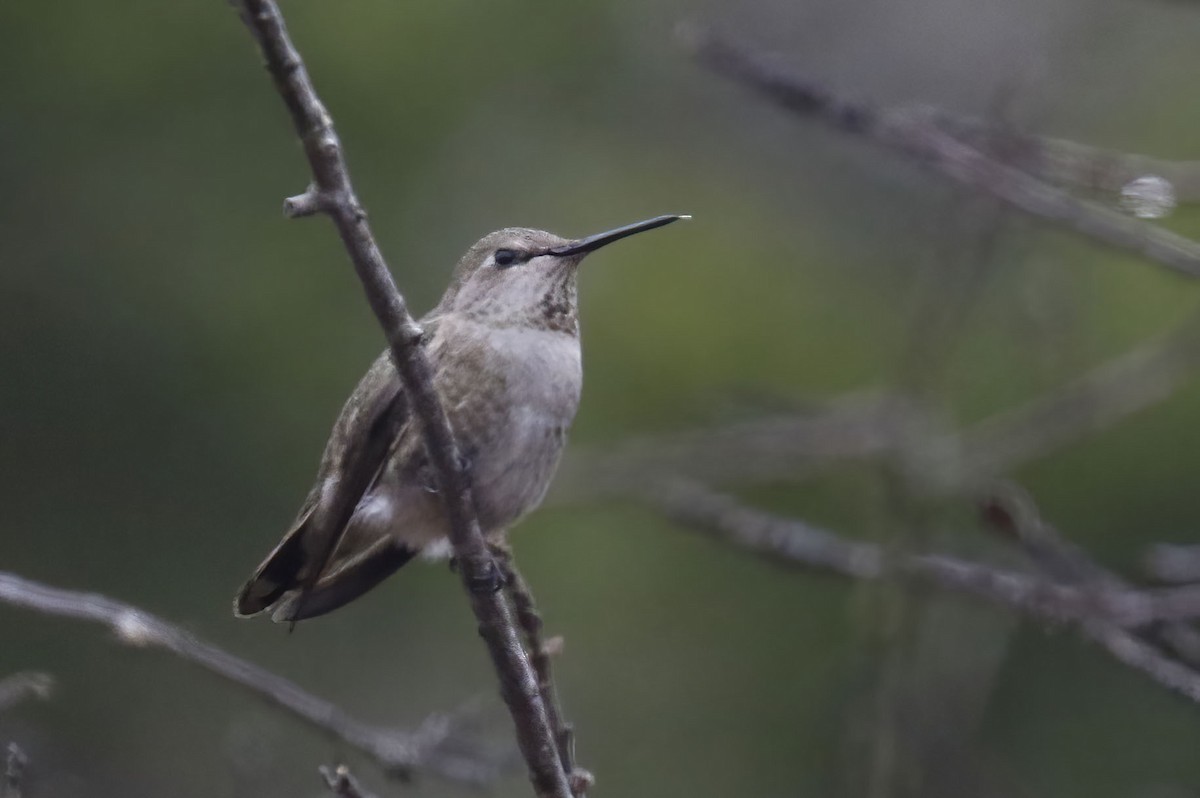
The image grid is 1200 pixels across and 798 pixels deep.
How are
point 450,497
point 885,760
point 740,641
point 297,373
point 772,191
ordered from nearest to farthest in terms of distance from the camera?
point 450,497 → point 885,760 → point 740,641 → point 297,373 → point 772,191

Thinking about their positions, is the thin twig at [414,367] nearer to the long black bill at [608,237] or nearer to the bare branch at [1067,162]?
the long black bill at [608,237]

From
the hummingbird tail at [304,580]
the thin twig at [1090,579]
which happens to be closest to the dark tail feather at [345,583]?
the hummingbird tail at [304,580]

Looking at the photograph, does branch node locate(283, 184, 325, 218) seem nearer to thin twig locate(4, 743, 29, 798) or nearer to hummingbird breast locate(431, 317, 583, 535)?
thin twig locate(4, 743, 29, 798)

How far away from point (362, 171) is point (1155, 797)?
434 cm

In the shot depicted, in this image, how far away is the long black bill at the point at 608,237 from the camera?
3.67 m

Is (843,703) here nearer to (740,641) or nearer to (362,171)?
(740,641)

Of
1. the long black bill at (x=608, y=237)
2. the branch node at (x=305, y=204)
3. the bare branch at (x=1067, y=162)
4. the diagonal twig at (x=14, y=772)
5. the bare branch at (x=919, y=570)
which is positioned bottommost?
the bare branch at (x=919, y=570)

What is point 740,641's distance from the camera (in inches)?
242

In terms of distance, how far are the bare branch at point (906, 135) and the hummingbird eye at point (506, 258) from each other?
2.58ft

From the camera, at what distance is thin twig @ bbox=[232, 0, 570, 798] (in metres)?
2.10

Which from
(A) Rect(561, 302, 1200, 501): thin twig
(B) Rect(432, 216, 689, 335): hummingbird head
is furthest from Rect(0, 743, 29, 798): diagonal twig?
(A) Rect(561, 302, 1200, 501): thin twig

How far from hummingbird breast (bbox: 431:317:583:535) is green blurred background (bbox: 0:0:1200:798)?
128cm

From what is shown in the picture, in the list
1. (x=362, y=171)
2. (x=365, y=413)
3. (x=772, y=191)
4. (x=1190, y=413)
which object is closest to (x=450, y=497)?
(x=365, y=413)

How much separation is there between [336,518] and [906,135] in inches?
60.7
